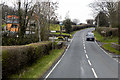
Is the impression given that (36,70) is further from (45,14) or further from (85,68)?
(45,14)

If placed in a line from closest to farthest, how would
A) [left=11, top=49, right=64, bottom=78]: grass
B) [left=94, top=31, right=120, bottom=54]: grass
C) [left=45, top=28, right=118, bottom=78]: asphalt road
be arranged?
[left=11, top=49, right=64, bottom=78]: grass, [left=45, top=28, right=118, bottom=78]: asphalt road, [left=94, top=31, right=120, bottom=54]: grass

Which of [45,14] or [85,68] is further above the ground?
[45,14]

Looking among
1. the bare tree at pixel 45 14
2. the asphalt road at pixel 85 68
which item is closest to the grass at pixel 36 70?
the asphalt road at pixel 85 68

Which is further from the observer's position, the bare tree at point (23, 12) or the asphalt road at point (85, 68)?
the bare tree at point (23, 12)

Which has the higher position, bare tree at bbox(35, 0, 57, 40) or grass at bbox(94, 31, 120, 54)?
bare tree at bbox(35, 0, 57, 40)

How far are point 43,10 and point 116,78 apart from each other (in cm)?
1916

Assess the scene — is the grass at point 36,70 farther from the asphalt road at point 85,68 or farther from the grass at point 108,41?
the grass at point 108,41

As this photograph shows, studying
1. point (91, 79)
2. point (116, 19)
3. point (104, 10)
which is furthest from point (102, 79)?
point (104, 10)

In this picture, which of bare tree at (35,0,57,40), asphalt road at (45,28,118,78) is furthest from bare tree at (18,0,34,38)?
asphalt road at (45,28,118,78)

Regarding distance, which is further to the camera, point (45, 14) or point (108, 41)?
point (108, 41)

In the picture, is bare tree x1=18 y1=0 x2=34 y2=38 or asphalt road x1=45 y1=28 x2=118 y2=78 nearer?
asphalt road x1=45 y1=28 x2=118 y2=78

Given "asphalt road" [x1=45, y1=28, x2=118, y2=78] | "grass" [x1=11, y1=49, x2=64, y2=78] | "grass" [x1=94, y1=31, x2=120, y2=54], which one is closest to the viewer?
"grass" [x1=11, y1=49, x2=64, y2=78]

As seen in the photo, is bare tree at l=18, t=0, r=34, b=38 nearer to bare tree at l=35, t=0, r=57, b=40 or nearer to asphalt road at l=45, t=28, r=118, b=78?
bare tree at l=35, t=0, r=57, b=40

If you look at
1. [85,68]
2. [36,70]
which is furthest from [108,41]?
[36,70]
